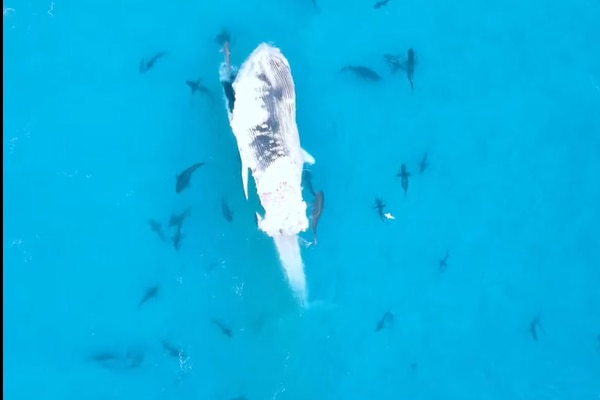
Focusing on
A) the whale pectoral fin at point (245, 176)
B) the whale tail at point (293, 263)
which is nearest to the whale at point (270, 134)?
the whale pectoral fin at point (245, 176)

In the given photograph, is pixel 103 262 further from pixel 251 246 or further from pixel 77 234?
pixel 251 246

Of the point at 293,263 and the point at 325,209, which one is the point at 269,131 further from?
the point at 293,263

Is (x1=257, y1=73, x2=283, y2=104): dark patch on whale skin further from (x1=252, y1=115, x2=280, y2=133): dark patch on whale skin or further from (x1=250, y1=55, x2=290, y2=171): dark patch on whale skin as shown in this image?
(x1=252, y1=115, x2=280, y2=133): dark patch on whale skin

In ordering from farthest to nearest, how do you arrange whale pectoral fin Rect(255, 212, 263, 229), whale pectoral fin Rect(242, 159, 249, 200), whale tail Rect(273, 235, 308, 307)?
whale tail Rect(273, 235, 308, 307)
whale pectoral fin Rect(255, 212, 263, 229)
whale pectoral fin Rect(242, 159, 249, 200)

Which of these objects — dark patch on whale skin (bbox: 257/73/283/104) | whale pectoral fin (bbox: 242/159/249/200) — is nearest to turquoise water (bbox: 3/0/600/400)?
whale pectoral fin (bbox: 242/159/249/200)

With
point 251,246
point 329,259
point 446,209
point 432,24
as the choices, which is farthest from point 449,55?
point 251,246

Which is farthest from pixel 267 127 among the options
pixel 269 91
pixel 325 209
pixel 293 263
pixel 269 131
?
pixel 293 263
